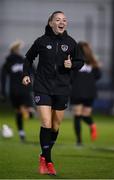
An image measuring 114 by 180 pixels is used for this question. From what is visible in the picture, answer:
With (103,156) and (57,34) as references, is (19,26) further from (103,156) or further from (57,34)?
(57,34)

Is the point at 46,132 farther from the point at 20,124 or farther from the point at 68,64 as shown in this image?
the point at 20,124

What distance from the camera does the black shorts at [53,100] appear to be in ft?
39.7

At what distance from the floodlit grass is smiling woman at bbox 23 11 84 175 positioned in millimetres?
472

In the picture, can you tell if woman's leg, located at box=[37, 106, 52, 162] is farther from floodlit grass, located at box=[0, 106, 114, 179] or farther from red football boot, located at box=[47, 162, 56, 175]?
→ floodlit grass, located at box=[0, 106, 114, 179]

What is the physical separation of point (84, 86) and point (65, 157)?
422 cm

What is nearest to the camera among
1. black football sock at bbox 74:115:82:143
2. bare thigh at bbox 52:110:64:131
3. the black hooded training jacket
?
the black hooded training jacket

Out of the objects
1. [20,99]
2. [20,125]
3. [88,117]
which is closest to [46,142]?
[88,117]

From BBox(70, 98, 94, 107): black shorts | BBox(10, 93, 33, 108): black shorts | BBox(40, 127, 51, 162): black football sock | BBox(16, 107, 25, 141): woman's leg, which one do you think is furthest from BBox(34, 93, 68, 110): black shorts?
BBox(10, 93, 33, 108): black shorts

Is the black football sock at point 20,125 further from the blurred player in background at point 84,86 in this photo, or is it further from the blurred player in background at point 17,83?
the blurred player in background at point 84,86

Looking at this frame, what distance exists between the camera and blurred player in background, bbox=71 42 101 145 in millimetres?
18484

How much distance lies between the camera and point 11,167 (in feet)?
42.2

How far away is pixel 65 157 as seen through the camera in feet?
49.2

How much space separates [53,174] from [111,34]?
27023mm

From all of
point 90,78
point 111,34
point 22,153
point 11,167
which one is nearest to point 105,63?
point 111,34
